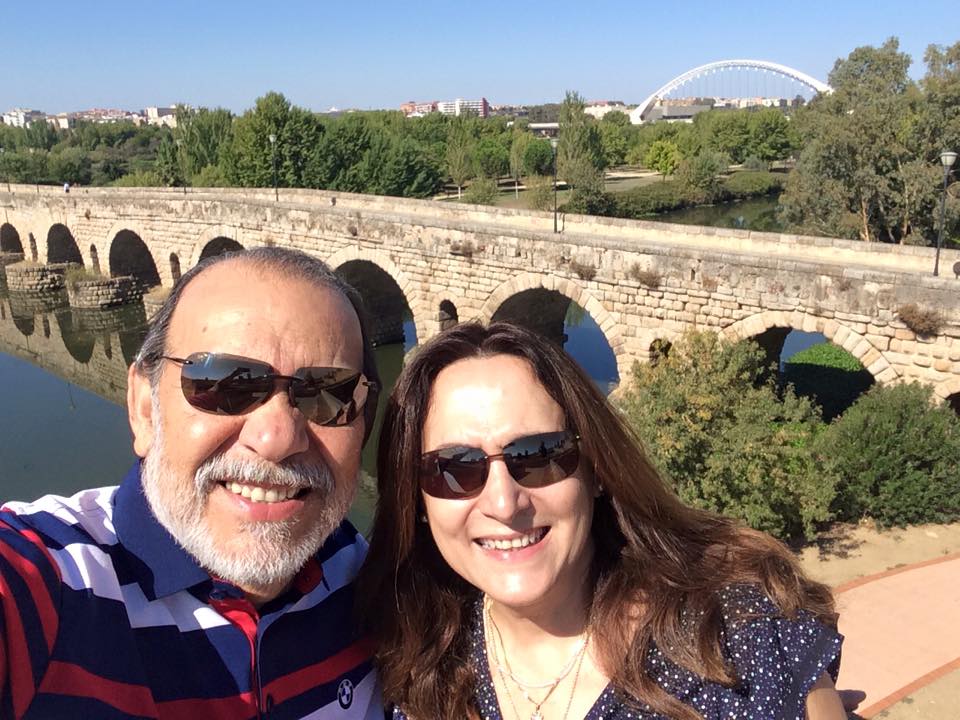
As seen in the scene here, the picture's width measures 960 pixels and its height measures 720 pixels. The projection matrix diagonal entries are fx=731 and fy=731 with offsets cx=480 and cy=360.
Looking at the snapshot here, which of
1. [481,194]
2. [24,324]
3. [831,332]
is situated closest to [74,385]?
[24,324]

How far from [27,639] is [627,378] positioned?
33.0 ft

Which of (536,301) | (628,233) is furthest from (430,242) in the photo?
(628,233)

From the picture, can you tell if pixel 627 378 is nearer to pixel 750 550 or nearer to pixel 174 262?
pixel 750 550

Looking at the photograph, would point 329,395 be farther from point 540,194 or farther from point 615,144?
point 615,144

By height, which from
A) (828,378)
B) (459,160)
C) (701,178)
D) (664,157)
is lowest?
(828,378)

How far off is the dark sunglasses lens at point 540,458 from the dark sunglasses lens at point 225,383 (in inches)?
22.7

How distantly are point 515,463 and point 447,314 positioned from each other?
40.7 ft

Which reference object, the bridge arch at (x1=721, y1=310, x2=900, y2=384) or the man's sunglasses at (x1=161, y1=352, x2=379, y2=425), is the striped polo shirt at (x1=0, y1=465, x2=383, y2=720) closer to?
the man's sunglasses at (x1=161, y1=352, x2=379, y2=425)

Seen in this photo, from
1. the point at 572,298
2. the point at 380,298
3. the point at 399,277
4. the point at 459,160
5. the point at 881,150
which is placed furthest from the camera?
the point at 459,160

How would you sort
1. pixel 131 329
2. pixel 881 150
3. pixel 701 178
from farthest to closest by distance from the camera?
pixel 701 178 < pixel 131 329 < pixel 881 150

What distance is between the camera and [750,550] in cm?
184

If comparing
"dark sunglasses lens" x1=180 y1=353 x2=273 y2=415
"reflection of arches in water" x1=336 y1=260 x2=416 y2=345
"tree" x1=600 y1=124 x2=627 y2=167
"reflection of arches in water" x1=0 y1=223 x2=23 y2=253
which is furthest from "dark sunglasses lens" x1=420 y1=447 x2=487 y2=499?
"tree" x1=600 y1=124 x2=627 y2=167

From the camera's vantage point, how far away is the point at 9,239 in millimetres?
29359

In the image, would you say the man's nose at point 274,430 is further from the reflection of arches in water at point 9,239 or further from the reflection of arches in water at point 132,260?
the reflection of arches in water at point 9,239
